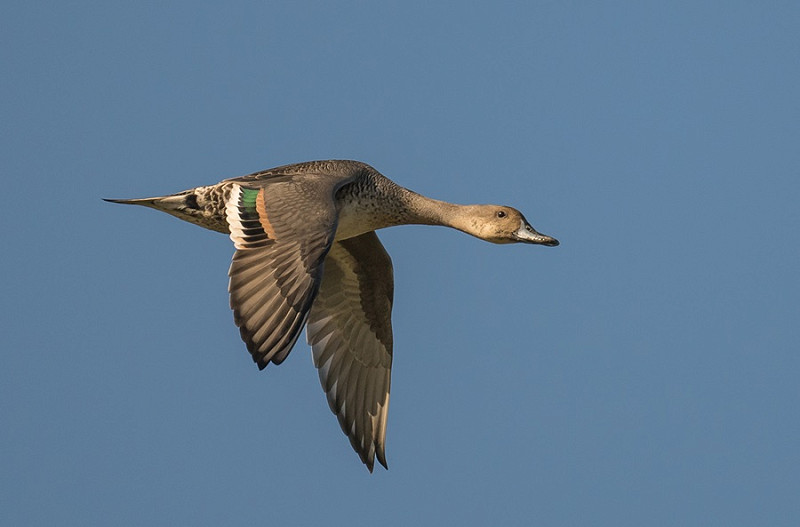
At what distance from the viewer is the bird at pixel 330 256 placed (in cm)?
1148

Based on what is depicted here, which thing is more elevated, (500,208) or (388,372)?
(500,208)

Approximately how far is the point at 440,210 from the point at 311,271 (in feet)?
10.7

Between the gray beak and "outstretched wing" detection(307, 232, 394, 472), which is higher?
the gray beak

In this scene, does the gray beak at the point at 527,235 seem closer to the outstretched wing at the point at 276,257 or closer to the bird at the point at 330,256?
the bird at the point at 330,256

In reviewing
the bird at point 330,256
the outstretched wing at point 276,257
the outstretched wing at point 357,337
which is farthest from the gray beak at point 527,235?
the outstretched wing at point 276,257

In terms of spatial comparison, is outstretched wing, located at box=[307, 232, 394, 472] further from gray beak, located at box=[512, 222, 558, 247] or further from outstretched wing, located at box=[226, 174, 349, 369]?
outstretched wing, located at box=[226, 174, 349, 369]

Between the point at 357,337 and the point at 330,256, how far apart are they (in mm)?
979

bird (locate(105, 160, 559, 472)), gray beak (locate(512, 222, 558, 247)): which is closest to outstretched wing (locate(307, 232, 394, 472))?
→ bird (locate(105, 160, 559, 472))

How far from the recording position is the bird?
11.5 meters

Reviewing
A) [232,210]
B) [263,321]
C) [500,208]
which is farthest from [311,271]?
[500,208]

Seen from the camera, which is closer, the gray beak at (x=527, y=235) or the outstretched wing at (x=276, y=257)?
the outstretched wing at (x=276, y=257)

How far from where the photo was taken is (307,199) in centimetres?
1256

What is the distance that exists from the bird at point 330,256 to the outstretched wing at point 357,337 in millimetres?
12

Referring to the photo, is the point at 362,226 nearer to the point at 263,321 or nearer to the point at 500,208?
the point at 500,208
